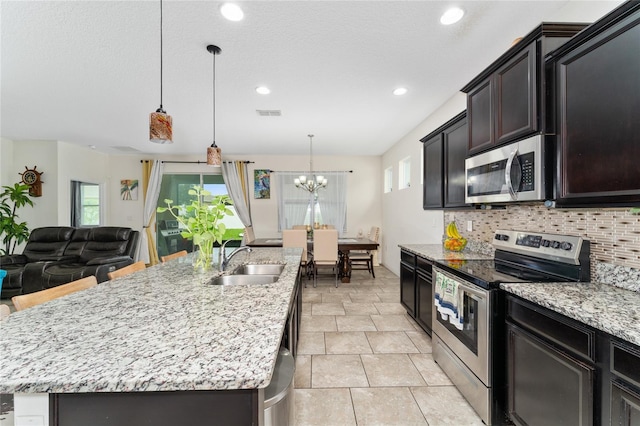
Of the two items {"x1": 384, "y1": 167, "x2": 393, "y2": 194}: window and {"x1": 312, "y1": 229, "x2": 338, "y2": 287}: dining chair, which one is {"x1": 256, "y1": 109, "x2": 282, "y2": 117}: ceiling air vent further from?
{"x1": 384, "y1": 167, "x2": 393, "y2": 194}: window

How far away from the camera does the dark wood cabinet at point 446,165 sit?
2562 mm

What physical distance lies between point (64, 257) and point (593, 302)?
628 centimetres

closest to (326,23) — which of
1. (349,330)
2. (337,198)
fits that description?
(349,330)

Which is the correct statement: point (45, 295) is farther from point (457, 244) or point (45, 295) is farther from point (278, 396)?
point (457, 244)

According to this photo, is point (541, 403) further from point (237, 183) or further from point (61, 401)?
point (237, 183)

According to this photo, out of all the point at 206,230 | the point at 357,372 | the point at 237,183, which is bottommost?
the point at 357,372

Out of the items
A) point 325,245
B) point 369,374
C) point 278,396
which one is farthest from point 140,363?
point 325,245

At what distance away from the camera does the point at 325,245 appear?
15.8 ft

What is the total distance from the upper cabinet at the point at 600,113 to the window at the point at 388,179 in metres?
4.51

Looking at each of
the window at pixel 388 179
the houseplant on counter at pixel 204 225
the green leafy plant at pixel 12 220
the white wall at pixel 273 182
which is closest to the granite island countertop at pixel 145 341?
the houseplant on counter at pixel 204 225

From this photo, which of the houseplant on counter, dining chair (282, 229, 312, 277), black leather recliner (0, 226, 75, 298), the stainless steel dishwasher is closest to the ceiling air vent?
dining chair (282, 229, 312, 277)

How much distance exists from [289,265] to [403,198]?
347cm

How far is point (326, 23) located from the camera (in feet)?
6.59

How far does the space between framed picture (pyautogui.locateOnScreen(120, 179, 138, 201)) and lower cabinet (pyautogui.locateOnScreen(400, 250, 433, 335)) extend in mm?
6441
